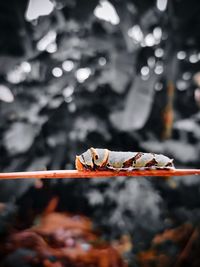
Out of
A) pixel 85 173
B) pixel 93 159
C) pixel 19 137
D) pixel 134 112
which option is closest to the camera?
pixel 85 173

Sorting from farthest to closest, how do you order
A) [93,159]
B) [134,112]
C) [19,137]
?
[134,112], [19,137], [93,159]

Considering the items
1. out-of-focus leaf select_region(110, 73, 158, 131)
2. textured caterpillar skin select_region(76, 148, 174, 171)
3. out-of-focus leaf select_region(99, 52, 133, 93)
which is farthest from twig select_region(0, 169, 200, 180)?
out-of-focus leaf select_region(99, 52, 133, 93)

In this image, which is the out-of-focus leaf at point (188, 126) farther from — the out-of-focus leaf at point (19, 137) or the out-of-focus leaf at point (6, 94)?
the out-of-focus leaf at point (6, 94)

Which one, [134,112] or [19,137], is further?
[134,112]

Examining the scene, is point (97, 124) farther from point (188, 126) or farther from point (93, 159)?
point (93, 159)

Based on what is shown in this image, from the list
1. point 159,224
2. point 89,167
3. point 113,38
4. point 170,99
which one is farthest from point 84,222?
point 113,38

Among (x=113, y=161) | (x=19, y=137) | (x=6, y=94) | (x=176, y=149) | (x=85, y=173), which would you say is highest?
(x=6, y=94)

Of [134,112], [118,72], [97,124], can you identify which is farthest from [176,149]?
[118,72]

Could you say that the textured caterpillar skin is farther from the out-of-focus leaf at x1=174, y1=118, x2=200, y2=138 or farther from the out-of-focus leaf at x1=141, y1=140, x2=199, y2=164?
the out-of-focus leaf at x1=174, y1=118, x2=200, y2=138
